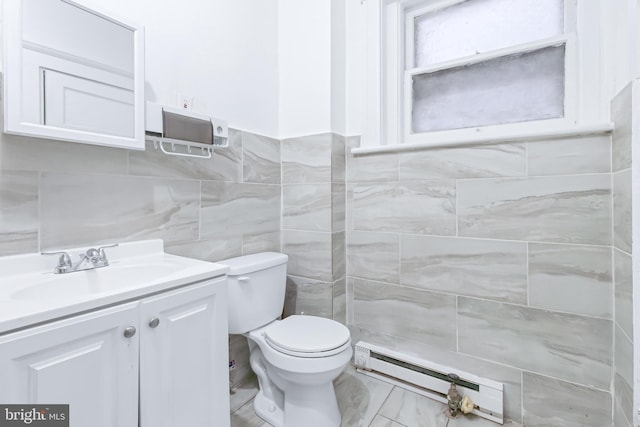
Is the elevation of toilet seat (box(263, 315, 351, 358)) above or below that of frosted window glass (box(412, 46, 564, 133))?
below

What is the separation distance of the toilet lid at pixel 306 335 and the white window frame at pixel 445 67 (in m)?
1.04

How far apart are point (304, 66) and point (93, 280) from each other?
155 centimetres

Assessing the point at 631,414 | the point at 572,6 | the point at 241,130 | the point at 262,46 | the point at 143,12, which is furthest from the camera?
the point at 262,46

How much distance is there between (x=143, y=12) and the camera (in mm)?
1278

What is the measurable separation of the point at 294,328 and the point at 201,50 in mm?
1447

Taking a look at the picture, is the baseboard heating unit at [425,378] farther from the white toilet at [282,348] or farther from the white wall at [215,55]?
the white wall at [215,55]

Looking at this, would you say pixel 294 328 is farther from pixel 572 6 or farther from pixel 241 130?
pixel 572 6

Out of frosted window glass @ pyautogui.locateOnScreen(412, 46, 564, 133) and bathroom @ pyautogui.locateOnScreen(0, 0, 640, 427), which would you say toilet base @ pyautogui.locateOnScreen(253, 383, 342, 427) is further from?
frosted window glass @ pyautogui.locateOnScreen(412, 46, 564, 133)

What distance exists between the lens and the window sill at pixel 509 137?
123cm

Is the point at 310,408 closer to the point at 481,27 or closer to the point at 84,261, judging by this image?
the point at 84,261

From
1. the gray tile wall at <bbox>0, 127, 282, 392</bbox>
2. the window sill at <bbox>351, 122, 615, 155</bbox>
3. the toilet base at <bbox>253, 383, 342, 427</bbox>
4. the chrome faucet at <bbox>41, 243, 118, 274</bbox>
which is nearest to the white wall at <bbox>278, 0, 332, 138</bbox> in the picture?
the gray tile wall at <bbox>0, 127, 282, 392</bbox>

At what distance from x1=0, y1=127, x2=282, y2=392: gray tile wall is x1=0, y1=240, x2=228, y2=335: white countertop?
0.05 metres

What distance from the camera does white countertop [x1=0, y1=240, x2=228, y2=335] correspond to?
2.25 feet

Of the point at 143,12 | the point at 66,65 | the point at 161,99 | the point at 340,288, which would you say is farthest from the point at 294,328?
the point at 143,12
